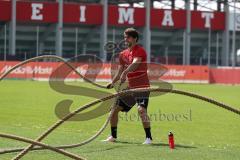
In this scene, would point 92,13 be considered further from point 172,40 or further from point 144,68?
point 144,68

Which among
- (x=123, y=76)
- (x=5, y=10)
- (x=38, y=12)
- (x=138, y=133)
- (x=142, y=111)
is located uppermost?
(x=38, y=12)

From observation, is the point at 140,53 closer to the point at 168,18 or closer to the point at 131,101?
the point at 131,101

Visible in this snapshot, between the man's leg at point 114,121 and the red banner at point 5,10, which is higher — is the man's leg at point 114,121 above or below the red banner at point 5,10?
below

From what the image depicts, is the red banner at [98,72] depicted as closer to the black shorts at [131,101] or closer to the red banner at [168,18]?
the red banner at [168,18]

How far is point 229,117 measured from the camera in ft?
68.7

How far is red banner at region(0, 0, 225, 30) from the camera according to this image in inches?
2462

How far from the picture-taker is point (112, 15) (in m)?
67.4

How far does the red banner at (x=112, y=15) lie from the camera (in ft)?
205

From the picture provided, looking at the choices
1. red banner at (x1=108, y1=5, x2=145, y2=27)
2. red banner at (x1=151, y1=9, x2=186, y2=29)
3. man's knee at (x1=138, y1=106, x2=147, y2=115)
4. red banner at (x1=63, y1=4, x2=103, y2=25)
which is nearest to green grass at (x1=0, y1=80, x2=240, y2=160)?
man's knee at (x1=138, y1=106, x2=147, y2=115)

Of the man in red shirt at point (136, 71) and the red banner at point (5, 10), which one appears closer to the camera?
the man in red shirt at point (136, 71)

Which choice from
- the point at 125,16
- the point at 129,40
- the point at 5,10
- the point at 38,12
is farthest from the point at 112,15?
the point at 129,40

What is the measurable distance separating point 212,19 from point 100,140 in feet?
197

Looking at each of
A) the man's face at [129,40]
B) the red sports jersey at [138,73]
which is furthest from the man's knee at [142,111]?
the man's face at [129,40]

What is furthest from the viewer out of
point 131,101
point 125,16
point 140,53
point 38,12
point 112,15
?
point 125,16
